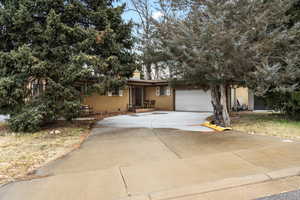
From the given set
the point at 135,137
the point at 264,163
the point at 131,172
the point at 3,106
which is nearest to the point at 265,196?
the point at 264,163

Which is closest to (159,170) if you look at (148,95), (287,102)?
(287,102)

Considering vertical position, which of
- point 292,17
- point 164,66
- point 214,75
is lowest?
point 214,75

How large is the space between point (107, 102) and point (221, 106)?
8.92 metres

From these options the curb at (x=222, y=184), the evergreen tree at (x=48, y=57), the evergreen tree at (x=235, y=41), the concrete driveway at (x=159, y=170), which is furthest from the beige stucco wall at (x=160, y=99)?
the curb at (x=222, y=184)

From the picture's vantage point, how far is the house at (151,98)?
48.4 feet

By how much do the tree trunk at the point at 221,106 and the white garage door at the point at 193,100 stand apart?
6.44m

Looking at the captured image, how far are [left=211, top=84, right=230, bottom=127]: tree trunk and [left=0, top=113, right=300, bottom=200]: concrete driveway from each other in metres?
2.82

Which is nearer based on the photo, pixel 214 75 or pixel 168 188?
pixel 168 188

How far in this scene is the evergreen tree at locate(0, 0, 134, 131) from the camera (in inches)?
272

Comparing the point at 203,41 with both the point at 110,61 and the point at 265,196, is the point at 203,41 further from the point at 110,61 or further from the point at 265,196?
the point at 265,196

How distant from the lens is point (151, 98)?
18.3 m

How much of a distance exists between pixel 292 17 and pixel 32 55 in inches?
423

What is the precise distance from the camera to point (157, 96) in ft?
58.8

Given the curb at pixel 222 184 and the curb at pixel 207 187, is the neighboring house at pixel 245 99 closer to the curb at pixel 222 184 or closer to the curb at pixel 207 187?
the curb at pixel 222 184
